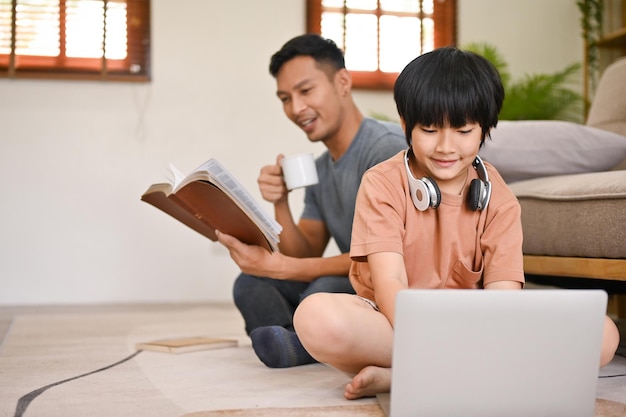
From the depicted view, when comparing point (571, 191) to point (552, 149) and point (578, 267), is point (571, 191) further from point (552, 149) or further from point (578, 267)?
point (552, 149)

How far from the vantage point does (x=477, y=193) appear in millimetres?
1323

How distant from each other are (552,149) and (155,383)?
45.9 inches

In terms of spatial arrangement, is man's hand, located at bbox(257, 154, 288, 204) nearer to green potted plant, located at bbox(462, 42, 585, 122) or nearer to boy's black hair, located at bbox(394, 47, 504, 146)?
boy's black hair, located at bbox(394, 47, 504, 146)

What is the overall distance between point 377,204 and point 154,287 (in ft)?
7.08

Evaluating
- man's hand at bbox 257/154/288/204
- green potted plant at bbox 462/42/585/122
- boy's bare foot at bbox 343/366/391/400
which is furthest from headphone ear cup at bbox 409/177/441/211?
green potted plant at bbox 462/42/585/122

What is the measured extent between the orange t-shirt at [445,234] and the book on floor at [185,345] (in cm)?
64

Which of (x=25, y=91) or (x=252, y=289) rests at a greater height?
(x=25, y=91)

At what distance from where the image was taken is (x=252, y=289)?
1.91 metres

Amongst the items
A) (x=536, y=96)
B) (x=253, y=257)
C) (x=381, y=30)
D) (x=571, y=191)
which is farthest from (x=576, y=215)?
(x=381, y=30)

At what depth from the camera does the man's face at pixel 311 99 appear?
1.94 meters

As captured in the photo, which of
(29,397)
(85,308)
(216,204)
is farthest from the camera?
(85,308)

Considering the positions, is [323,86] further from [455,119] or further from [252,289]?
[455,119]

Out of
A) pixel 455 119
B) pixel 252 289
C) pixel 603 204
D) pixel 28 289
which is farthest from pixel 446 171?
pixel 28 289

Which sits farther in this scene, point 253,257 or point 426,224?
point 253,257
